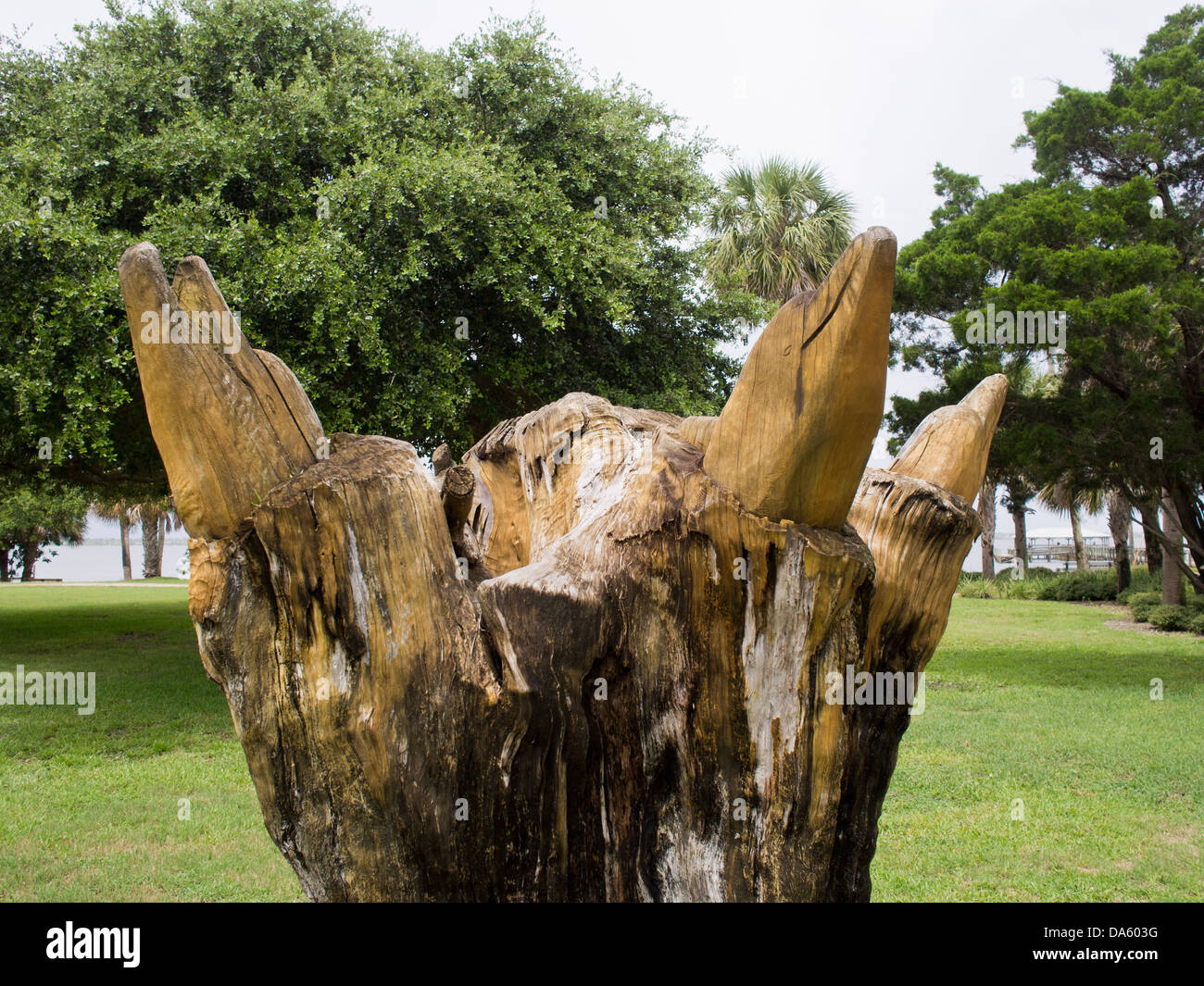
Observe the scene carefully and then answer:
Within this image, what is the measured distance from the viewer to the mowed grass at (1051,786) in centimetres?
A: 601

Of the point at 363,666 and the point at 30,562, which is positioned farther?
the point at 30,562

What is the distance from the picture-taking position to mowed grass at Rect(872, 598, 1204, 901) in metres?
6.01

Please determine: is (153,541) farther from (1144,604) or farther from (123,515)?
(1144,604)

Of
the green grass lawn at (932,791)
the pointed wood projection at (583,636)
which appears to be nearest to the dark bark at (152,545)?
the green grass lawn at (932,791)

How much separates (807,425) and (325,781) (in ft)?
5.17

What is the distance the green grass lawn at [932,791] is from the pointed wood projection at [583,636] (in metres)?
3.51

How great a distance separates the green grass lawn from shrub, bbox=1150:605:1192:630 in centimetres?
461

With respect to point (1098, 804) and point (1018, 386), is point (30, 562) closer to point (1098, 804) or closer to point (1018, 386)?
point (1018, 386)

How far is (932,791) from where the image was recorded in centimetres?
821

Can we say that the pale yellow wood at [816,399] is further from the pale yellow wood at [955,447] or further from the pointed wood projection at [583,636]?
the pale yellow wood at [955,447]

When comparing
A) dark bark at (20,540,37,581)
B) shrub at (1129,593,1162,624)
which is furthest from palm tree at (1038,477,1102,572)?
dark bark at (20,540,37,581)

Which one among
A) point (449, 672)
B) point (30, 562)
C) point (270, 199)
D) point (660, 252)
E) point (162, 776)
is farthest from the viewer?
point (30, 562)
